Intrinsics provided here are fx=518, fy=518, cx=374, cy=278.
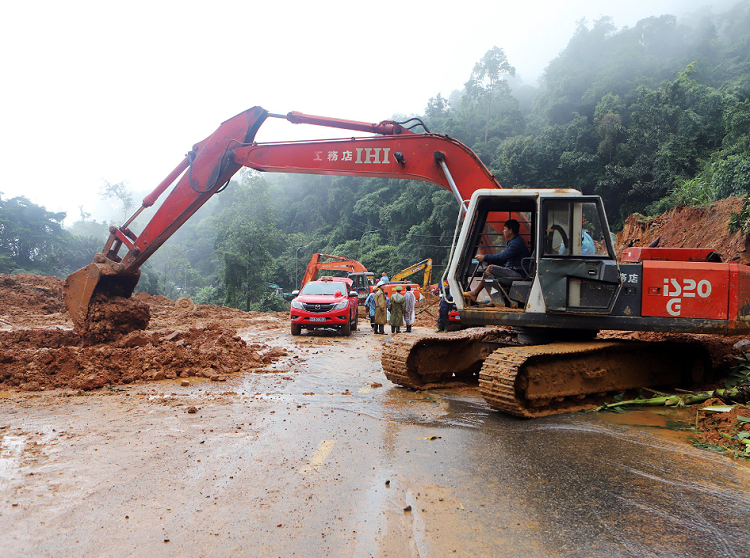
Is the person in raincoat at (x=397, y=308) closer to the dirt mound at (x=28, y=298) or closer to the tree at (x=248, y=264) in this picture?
the dirt mound at (x=28, y=298)

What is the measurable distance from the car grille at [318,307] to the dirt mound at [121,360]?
4.94 meters

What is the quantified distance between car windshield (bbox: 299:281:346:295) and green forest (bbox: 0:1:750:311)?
9.62 meters

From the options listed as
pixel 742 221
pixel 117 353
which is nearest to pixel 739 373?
pixel 742 221

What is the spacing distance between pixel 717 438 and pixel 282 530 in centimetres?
453

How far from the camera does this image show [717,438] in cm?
523

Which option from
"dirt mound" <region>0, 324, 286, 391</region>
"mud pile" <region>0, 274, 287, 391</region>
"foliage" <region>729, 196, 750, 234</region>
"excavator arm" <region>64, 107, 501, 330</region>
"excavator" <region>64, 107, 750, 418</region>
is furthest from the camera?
"foliage" <region>729, 196, 750, 234</region>

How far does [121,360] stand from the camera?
8.45m

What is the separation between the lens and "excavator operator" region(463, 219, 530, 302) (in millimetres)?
6777

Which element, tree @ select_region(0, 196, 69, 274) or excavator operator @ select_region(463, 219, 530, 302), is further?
tree @ select_region(0, 196, 69, 274)

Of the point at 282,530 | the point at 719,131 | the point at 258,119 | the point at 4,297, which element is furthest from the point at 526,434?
the point at 719,131

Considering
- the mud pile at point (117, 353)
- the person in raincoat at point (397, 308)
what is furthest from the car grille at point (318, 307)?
the mud pile at point (117, 353)

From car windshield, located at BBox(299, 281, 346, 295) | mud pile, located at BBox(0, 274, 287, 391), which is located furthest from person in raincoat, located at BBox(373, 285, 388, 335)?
mud pile, located at BBox(0, 274, 287, 391)

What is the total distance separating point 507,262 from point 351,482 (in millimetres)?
3989

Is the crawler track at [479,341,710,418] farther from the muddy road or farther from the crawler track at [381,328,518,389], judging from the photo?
the crawler track at [381,328,518,389]
